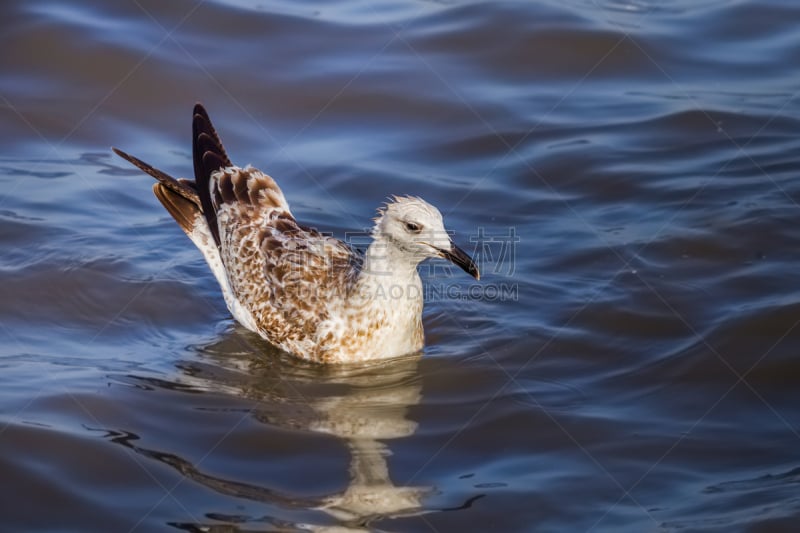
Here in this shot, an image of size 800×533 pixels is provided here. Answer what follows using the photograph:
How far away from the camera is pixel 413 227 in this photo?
21.4ft

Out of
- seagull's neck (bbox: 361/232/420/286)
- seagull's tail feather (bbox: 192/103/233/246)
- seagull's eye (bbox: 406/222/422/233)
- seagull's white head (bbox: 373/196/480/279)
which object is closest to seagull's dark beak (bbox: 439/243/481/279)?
seagull's white head (bbox: 373/196/480/279)

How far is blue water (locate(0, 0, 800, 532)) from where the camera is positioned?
5.42 metres

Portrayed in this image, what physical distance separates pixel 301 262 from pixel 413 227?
111 centimetres

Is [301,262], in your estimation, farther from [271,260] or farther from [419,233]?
[419,233]

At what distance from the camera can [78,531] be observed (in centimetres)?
508

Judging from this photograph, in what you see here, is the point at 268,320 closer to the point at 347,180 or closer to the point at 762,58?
the point at 347,180

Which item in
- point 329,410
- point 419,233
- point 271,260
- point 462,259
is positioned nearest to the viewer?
point 329,410

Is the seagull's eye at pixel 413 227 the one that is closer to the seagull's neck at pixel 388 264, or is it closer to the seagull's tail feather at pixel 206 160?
the seagull's neck at pixel 388 264

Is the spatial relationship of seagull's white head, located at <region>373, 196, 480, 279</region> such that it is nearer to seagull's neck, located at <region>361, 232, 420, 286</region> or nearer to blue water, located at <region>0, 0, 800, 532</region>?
seagull's neck, located at <region>361, 232, 420, 286</region>

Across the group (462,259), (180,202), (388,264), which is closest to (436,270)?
(388,264)

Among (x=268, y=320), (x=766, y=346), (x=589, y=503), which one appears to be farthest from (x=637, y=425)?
(x=268, y=320)

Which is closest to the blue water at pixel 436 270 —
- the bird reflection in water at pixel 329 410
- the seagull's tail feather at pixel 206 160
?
the bird reflection in water at pixel 329 410

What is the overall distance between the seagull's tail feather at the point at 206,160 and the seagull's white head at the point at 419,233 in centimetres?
178

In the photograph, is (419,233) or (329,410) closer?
(329,410)
